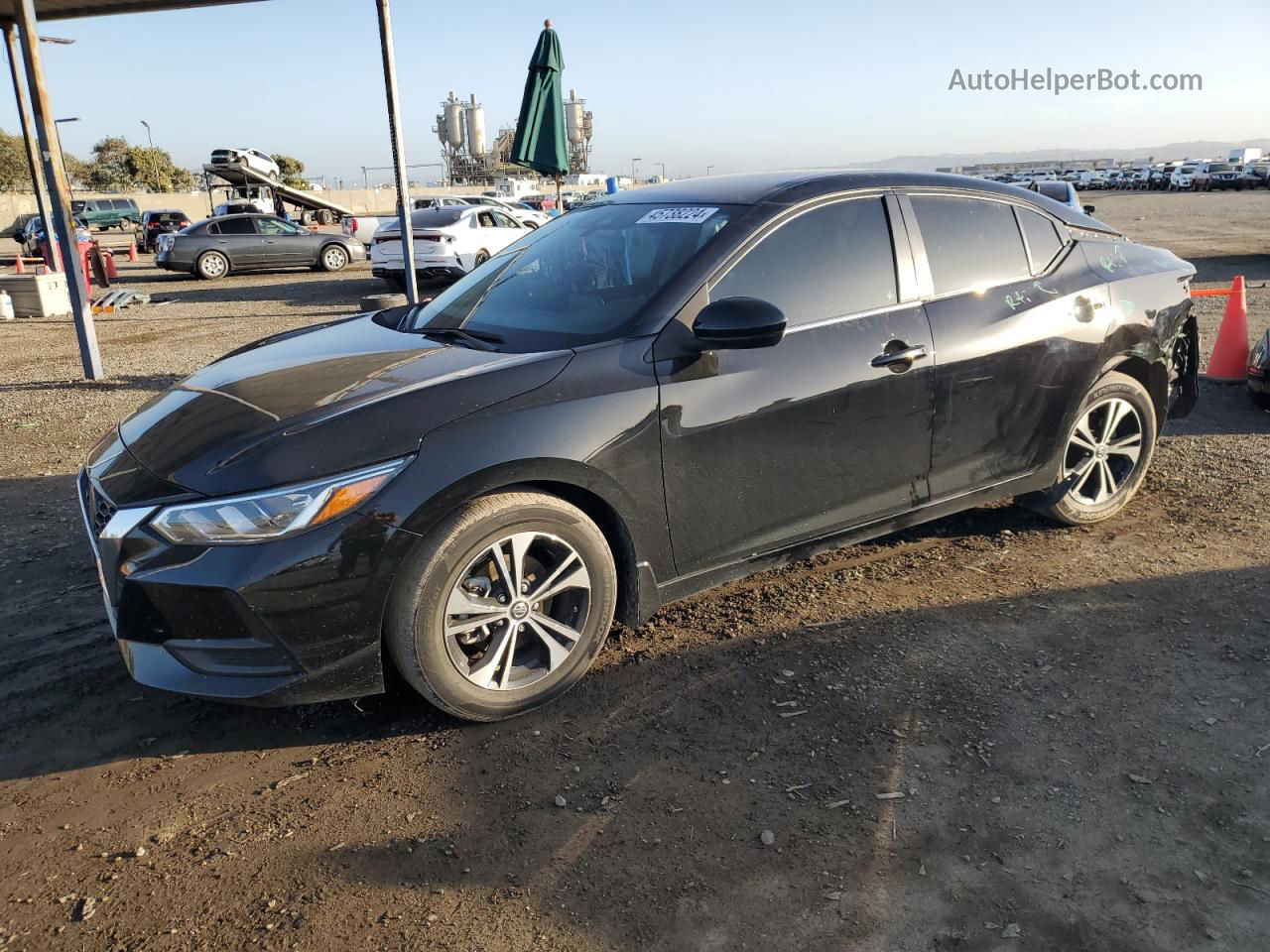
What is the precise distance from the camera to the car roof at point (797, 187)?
373 cm

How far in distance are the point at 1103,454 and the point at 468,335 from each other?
10.4 ft

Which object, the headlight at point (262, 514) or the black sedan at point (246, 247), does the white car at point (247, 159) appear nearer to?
the black sedan at point (246, 247)

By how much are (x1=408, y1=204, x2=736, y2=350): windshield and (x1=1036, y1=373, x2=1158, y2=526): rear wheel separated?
7.11 ft

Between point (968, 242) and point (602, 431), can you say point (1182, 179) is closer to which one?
point (968, 242)

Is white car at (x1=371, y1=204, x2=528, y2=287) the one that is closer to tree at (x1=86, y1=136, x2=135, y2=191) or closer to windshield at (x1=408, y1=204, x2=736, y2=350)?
windshield at (x1=408, y1=204, x2=736, y2=350)

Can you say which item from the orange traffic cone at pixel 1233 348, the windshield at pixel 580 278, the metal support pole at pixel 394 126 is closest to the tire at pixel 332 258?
the metal support pole at pixel 394 126

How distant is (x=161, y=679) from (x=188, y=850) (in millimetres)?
529

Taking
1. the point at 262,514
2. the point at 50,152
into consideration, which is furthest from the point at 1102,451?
the point at 50,152

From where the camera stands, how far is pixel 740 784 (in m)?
2.79

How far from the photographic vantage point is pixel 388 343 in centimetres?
366

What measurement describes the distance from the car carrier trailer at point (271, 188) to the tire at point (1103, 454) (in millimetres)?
29086

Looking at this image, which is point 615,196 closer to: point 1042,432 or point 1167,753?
point 1042,432

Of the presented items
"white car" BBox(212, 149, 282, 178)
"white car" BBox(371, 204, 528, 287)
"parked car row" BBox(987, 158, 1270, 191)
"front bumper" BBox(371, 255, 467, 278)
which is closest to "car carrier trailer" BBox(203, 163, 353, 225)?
"white car" BBox(212, 149, 282, 178)

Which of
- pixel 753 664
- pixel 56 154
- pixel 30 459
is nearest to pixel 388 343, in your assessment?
pixel 753 664
